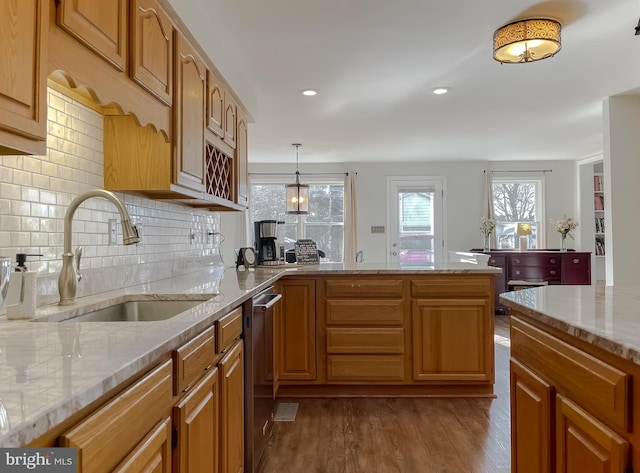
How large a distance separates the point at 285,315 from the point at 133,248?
122cm

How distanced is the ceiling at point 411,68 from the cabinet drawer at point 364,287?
A: 158 centimetres

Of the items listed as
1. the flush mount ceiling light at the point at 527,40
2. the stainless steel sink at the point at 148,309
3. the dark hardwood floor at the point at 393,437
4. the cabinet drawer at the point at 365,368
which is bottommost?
the dark hardwood floor at the point at 393,437

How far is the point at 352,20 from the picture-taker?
258 cm

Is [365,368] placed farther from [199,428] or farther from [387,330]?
[199,428]

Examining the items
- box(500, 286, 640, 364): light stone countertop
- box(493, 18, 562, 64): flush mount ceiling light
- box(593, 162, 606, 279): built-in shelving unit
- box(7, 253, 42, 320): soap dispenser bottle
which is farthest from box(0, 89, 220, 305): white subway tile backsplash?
box(593, 162, 606, 279): built-in shelving unit

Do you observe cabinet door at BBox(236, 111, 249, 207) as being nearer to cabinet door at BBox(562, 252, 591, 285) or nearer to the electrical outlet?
the electrical outlet

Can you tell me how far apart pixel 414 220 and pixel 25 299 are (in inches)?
257

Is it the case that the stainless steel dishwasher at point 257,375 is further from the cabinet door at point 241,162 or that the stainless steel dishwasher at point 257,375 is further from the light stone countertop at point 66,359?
the cabinet door at point 241,162

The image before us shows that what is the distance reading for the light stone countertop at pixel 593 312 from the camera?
99 centimetres

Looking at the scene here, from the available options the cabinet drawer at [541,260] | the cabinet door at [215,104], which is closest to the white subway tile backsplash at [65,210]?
the cabinet door at [215,104]

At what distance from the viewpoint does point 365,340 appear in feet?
10.2

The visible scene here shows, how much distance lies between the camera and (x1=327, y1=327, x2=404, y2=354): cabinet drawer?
10.1 feet

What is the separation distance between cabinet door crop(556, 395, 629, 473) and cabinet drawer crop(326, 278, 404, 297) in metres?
1.83

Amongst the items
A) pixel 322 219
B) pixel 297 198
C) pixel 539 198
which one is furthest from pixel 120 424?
pixel 539 198
